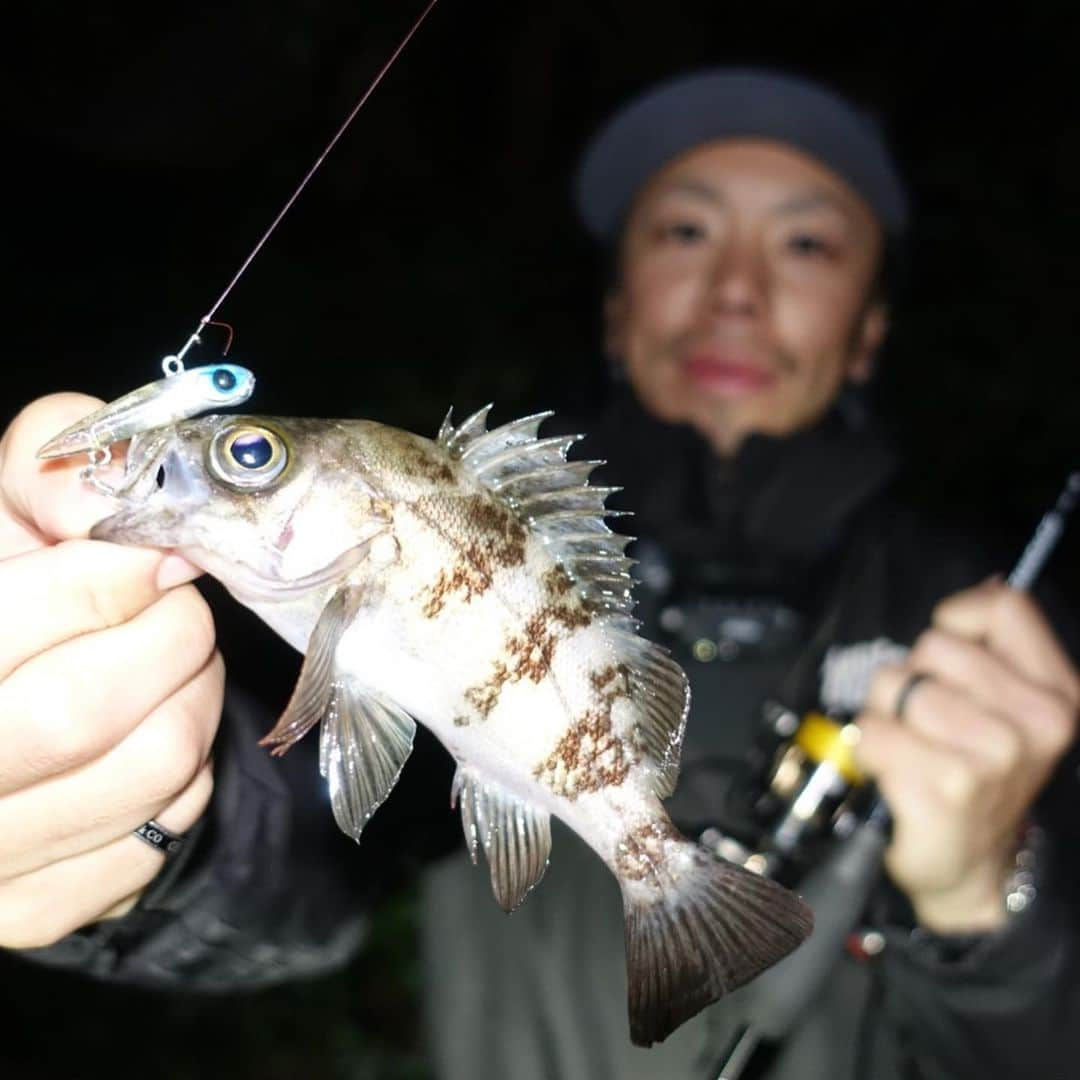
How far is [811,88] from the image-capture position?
3920 millimetres

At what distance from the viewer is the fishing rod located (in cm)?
242

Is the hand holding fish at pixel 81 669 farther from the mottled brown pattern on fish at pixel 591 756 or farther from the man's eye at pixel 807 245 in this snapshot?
the man's eye at pixel 807 245

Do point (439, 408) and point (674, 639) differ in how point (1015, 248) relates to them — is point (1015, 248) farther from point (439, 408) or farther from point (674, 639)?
point (674, 639)

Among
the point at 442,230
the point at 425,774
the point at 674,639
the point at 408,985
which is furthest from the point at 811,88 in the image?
the point at 408,985

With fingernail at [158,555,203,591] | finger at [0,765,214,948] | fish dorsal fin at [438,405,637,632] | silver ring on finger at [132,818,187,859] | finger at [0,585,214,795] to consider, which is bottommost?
finger at [0,765,214,948]

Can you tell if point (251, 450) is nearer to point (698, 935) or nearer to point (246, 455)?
point (246, 455)

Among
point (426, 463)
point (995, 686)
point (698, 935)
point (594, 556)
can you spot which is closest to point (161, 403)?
point (426, 463)

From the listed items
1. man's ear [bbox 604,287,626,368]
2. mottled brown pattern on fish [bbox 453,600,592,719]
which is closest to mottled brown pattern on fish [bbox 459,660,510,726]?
mottled brown pattern on fish [bbox 453,600,592,719]

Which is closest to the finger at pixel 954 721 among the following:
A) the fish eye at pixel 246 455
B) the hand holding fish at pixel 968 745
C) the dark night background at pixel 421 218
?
the hand holding fish at pixel 968 745

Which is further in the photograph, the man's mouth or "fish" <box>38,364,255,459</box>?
the man's mouth

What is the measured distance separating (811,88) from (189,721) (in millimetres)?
3636

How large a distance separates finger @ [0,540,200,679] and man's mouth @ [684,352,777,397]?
2661mm

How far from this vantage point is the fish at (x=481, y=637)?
1.36 meters

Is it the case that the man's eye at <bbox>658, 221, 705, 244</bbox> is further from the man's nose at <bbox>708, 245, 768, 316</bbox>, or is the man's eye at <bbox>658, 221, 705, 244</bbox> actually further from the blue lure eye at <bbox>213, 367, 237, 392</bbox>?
the blue lure eye at <bbox>213, 367, 237, 392</bbox>
